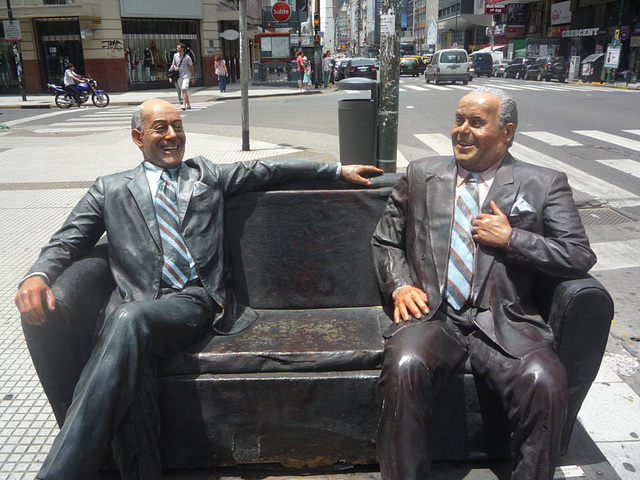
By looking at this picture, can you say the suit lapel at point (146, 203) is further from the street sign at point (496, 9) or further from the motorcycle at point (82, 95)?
the street sign at point (496, 9)

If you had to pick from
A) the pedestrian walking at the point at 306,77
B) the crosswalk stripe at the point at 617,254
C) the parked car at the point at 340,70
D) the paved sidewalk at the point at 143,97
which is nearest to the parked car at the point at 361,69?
the paved sidewalk at the point at 143,97

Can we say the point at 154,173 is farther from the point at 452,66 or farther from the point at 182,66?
the point at 452,66

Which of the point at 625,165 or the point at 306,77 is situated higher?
the point at 306,77

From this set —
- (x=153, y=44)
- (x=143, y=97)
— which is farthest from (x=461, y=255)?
(x=153, y=44)

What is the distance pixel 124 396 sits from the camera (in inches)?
87.2

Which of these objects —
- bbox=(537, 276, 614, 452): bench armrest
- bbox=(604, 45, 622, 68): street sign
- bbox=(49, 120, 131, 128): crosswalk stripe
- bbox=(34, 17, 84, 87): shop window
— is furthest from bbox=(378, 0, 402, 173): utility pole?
bbox=(604, 45, 622, 68): street sign

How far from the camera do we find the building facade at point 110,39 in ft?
85.8

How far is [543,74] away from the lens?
114 feet

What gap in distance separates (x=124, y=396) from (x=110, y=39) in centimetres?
2771

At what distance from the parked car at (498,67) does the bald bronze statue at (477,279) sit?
134 ft

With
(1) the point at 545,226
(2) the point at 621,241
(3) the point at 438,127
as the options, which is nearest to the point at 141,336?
(1) the point at 545,226

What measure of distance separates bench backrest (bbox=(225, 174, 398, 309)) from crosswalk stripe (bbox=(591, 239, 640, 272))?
2979mm

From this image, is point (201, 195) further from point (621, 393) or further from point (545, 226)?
point (621, 393)

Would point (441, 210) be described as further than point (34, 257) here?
No
